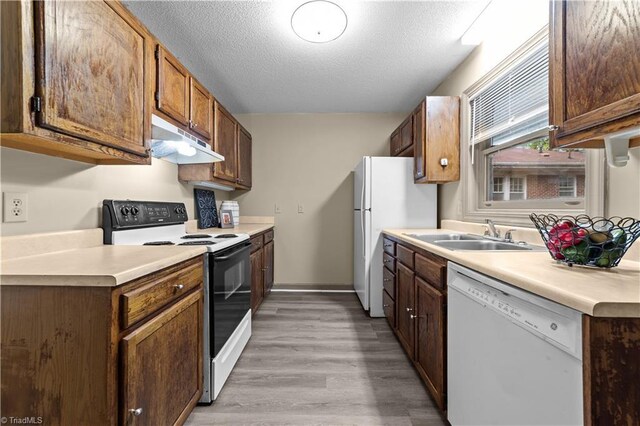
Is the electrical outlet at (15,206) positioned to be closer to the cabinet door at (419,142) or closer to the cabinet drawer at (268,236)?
the cabinet drawer at (268,236)

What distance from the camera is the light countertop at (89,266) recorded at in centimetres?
88

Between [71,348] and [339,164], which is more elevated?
[339,164]

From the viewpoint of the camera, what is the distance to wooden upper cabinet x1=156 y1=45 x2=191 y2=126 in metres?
1.71

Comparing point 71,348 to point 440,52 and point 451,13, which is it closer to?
point 451,13

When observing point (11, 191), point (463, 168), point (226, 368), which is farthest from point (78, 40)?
point (463, 168)

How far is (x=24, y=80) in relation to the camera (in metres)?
0.91

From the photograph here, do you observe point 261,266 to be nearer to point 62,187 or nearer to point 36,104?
point 62,187

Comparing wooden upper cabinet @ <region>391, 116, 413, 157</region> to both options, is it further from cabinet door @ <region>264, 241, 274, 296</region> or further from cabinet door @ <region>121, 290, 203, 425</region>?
cabinet door @ <region>121, 290, 203, 425</region>

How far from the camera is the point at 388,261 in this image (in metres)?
2.57

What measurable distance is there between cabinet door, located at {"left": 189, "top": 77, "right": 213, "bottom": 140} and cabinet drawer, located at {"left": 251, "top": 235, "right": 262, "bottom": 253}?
1.00m

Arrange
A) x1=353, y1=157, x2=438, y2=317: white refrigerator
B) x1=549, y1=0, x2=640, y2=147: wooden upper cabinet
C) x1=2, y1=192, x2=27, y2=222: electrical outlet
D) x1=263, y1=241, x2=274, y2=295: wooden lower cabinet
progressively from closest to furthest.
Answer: x1=549, y1=0, x2=640, y2=147: wooden upper cabinet → x1=2, y1=192, x2=27, y2=222: electrical outlet → x1=353, y1=157, x2=438, y2=317: white refrigerator → x1=263, y1=241, x2=274, y2=295: wooden lower cabinet

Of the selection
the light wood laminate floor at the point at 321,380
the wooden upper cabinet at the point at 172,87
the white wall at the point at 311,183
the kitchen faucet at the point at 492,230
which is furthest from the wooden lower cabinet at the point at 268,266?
the kitchen faucet at the point at 492,230

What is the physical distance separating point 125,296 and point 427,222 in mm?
2598

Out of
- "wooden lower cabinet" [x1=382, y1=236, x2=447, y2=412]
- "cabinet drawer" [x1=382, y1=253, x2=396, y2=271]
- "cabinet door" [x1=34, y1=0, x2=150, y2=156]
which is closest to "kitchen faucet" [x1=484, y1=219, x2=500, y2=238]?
"wooden lower cabinet" [x1=382, y1=236, x2=447, y2=412]
